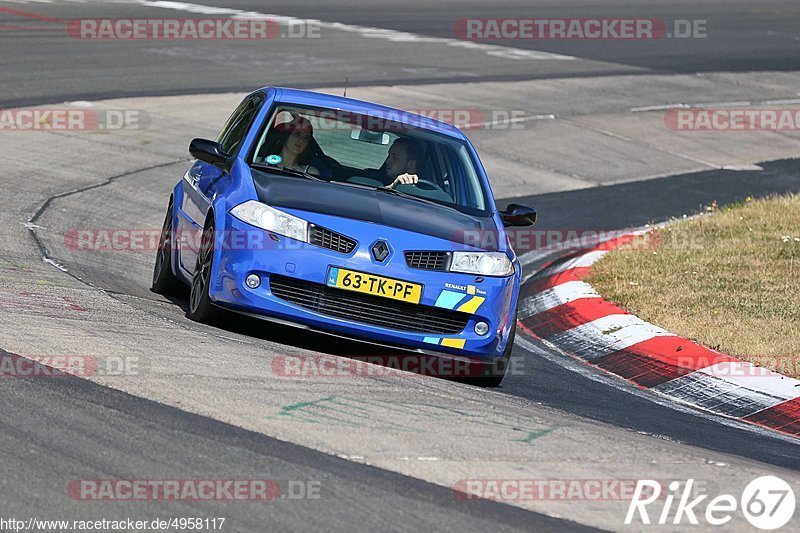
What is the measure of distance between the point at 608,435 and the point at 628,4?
3214 cm

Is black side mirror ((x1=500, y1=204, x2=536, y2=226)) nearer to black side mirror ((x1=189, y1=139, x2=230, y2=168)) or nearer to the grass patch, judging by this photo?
the grass patch

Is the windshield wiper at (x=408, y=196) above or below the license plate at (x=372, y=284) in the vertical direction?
above

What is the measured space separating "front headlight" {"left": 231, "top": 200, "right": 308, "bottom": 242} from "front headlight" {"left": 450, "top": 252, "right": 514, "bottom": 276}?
867 millimetres

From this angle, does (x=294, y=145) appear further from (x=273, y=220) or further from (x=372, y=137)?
(x=273, y=220)

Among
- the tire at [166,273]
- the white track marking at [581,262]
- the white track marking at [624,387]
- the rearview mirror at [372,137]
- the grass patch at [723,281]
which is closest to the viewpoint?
the white track marking at [624,387]

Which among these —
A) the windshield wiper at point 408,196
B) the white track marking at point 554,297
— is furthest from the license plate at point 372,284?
the white track marking at point 554,297

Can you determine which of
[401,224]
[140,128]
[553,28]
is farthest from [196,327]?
[553,28]

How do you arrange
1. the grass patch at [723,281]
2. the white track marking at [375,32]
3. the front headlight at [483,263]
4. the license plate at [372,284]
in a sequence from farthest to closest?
the white track marking at [375,32] < the grass patch at [723,281] < the front headlight at [483,263] < the license plate at [372,284]

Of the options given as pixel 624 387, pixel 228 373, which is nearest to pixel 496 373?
pixel 624 387

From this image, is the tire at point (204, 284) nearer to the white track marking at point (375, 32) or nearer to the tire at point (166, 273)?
the tire at point (166, 273)

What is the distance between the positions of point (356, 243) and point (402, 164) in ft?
4.56

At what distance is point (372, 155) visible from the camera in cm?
884

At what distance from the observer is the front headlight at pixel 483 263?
7621mm

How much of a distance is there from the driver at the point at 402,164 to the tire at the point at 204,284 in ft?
4.05
